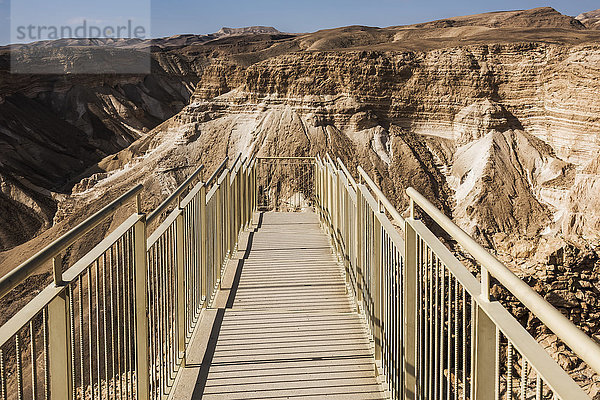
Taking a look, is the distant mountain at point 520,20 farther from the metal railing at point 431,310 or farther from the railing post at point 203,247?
the metal railing at point 431,310

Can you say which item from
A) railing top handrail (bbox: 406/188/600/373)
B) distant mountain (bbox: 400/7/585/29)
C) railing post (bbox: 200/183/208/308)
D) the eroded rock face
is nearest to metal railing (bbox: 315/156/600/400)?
railing top handrail (bbox: 406/188/600/373)

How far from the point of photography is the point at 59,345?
2732 mm

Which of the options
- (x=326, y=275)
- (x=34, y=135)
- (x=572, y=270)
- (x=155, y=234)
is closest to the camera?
(x=155, y=234)

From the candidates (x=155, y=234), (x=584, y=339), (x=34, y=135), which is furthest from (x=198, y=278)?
(x=34, y=135)

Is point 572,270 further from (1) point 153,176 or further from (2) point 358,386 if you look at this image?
(1) point 153,176

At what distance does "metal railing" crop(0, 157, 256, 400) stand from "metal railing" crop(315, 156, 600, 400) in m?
1.65

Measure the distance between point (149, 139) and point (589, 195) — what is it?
22.7 m

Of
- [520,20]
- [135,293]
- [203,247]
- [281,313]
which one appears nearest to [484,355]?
[135,293]

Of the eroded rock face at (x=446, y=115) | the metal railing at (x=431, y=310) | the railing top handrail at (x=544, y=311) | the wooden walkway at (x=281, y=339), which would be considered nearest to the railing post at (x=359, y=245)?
the metal railing at (x=431, y=310)

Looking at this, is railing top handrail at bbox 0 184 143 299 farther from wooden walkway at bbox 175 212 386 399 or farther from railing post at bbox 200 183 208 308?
railing post at bbox 200 183 208 308

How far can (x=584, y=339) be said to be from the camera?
1476 millimetres

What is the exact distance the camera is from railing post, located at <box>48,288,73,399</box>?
2.69m

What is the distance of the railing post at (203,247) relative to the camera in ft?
21.0

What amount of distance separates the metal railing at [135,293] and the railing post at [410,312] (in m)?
1.68
